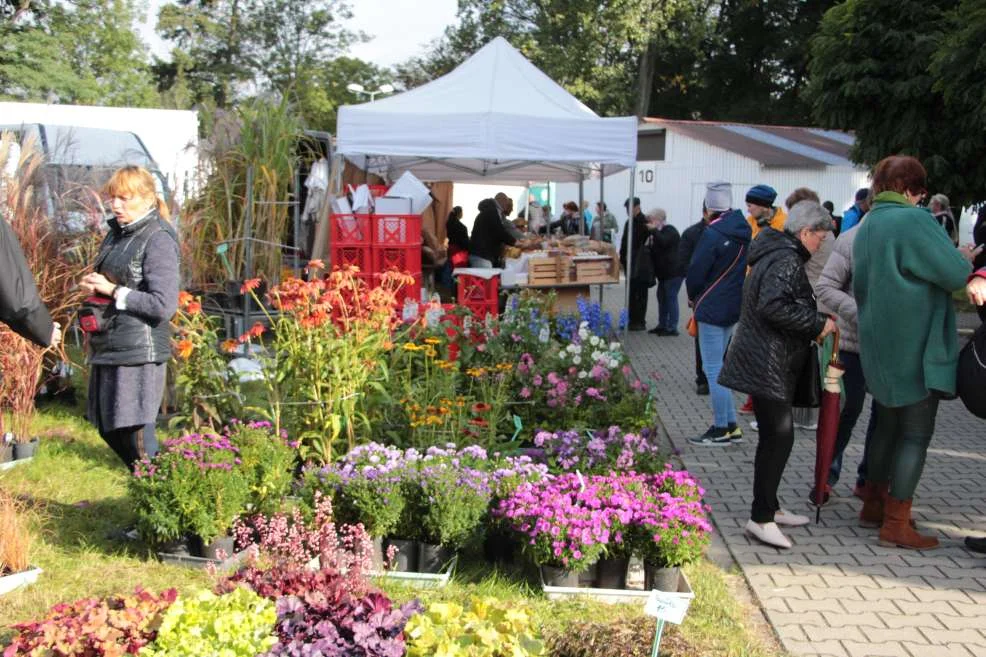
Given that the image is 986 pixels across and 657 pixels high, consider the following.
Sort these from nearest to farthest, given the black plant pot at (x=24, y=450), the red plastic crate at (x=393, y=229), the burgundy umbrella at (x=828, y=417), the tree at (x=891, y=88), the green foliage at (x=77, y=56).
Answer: the burgundy umbrella at (x=828, y=417) < the black plant pot at (x=24, y=450) < the red plastic crate at (x=393, y=229) < the tree at (x=891, y=88) < the green foliage at (x=77, y=56)

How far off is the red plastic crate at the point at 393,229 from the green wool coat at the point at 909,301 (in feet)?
17.6

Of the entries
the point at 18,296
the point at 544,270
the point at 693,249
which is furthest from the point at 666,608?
the point at 693,249

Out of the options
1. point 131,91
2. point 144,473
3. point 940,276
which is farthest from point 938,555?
point 131,91

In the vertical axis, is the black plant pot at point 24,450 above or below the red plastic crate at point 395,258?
below

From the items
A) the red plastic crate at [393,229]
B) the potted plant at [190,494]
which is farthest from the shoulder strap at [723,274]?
the potted plant at [190,494]

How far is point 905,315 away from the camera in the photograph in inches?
184

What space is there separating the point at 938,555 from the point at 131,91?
3285cm

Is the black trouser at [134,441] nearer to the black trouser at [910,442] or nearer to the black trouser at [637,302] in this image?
the black trouser at [910,442]

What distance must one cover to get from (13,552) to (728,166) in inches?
1102

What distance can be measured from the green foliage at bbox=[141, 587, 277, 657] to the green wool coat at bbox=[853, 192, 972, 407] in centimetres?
311

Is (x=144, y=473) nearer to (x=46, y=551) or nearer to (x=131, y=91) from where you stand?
(x=46, y=551)

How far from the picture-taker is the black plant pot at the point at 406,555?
4.39m

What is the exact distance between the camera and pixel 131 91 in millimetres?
33281

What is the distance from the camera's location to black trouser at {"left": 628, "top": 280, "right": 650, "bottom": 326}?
43.4 feet
